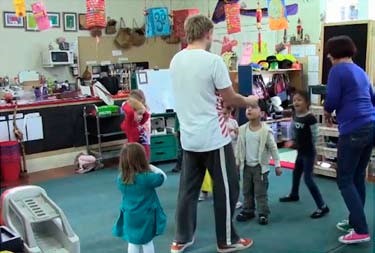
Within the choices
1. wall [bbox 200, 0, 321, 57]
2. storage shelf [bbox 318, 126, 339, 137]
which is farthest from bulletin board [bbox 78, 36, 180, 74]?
storage shelf [bbox 318, 126, 339, 137]

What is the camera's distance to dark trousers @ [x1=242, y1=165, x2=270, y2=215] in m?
3.75

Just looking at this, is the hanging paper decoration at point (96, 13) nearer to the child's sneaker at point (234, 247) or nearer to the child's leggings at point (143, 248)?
the child's sneaker at point (234, 247)

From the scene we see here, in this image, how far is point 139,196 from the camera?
8.77ft

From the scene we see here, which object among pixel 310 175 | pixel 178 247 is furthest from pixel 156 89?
pixel 178 247

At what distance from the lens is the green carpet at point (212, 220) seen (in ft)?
11.0

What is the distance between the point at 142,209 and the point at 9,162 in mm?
3361

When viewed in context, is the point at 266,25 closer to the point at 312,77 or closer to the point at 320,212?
the point at 312,77

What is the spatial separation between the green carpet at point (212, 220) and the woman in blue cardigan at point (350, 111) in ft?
1.45

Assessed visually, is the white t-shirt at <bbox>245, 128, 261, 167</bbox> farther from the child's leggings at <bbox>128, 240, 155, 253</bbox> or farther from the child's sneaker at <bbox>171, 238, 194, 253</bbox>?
the child's leggings at <bbox>128, 240, 155, 253</bbox>

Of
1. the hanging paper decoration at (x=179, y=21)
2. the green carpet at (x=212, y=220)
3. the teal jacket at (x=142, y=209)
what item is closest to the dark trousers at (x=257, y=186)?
the green carpet at (x=212, y=220)

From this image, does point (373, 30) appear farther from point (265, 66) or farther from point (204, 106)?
point (204, 106)

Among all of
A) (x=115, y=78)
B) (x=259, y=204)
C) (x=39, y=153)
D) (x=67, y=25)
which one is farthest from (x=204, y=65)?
(x=67, y=25)

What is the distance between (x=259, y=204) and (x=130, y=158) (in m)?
1.52

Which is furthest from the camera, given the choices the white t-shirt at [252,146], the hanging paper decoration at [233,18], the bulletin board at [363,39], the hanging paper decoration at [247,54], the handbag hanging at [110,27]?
the handbag hanging at [110,27]
